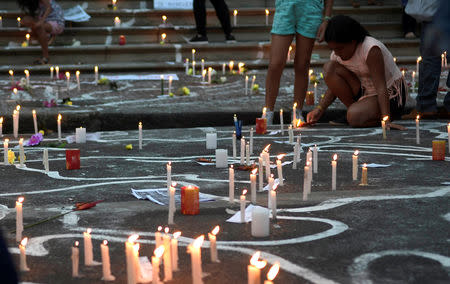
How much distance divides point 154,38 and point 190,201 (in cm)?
834

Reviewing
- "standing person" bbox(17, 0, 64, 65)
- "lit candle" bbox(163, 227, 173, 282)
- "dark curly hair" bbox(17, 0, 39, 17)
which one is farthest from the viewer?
"dark curly hair" bbox(17, 0, 39, 17)

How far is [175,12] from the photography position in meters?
12.1

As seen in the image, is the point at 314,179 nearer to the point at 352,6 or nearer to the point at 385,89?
the point at 385,89

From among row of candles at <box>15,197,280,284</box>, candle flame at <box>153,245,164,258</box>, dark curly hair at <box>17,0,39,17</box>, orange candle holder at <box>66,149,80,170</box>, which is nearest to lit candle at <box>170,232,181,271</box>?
row of candles at <box>15,197,280,284</box>

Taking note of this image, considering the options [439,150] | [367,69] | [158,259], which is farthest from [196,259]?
[367,69]

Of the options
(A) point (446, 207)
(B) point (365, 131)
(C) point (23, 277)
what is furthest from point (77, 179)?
(B) point (365, 131)

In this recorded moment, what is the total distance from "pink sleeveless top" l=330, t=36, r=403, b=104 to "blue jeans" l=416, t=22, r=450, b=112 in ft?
2.02

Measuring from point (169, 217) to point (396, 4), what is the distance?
33.4 ft

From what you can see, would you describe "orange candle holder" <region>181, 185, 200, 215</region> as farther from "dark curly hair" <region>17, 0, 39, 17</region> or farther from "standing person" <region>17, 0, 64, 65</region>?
"dark curly hair" <region>17, 0, 39, 17</region>

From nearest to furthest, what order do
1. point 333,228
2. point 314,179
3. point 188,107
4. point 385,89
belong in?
point 333,228 < point 314,179 < point 385,89 < point 188,107

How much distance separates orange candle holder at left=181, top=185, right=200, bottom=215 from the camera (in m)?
3.65

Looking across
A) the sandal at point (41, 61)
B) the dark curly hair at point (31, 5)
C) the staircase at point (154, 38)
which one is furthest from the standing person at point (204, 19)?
the dark curly hair at point (31, 5)

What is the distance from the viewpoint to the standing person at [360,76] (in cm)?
639

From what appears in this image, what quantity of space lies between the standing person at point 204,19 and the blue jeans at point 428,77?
4.11 m
